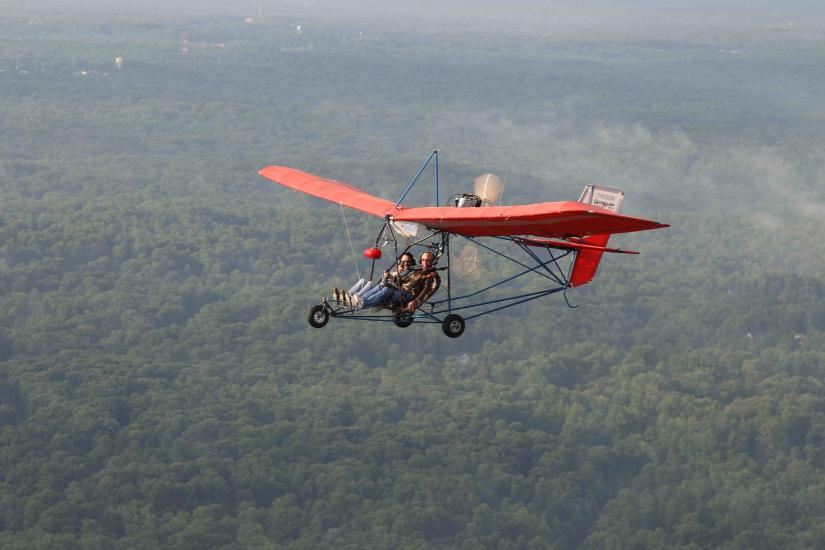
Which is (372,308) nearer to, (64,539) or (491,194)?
(491,194)

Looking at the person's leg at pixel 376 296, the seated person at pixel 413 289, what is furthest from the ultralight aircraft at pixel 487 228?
the person's leg at pixel 376 296

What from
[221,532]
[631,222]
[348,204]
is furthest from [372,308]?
[221,532]

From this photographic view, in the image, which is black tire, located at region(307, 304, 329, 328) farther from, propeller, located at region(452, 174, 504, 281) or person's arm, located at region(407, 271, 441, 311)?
propeller, located at region(452, 174, 504, 281)

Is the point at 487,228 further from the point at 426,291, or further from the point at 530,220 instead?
the point at 426,291

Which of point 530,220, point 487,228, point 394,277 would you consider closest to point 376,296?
point 394,277

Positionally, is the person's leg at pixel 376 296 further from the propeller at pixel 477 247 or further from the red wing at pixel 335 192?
the red wing at pixel 335 192

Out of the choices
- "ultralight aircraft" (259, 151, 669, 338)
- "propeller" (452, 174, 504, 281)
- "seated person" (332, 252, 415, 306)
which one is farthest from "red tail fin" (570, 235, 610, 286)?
"seated person" (332, 252, 415, 306)
